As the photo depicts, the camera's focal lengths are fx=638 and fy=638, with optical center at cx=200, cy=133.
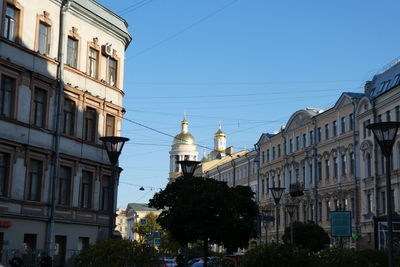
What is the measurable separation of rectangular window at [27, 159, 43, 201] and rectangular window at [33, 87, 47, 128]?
1733 millimetres

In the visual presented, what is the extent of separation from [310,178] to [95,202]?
109 ft

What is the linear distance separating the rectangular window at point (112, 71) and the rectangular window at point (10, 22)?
7.62 meters

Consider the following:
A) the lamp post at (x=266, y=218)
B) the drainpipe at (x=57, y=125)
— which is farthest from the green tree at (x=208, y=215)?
the lamp post at (x=266, y=218)

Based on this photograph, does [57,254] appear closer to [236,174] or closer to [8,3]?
[8,3]

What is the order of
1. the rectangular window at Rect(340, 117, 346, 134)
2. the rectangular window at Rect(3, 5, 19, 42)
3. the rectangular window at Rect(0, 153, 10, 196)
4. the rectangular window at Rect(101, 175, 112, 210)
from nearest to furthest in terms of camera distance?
the rectangular window at Rect(0, 153, 10, 196) < the rectangular window at Rect(3, 5, 19, 42) < the rectangular window at Rect(101, 175, 112, 210) < the rectangular window at Rect(340, 117, 346, 134)

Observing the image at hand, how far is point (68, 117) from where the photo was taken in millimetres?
30500

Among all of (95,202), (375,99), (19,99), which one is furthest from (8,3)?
(375,99)

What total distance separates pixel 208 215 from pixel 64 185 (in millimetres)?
8285

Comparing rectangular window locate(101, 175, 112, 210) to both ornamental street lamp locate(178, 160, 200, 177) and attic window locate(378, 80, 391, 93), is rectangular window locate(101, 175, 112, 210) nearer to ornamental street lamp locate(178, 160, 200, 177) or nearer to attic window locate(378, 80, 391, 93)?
ornamental street lamp locate(178, 160, 200, 177)

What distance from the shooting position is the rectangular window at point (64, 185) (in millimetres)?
29641

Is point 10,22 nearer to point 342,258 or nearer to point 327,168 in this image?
point 342,258

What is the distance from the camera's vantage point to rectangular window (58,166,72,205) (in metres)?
29.6

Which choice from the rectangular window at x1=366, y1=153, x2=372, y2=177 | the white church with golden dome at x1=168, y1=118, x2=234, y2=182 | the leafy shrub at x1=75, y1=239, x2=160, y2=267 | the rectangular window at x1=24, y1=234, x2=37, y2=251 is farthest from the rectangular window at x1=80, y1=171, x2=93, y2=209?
the white church with golden dome at x1=168, y1=118, x2=234, y2=182

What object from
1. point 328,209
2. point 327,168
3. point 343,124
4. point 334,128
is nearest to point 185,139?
point 327,168
